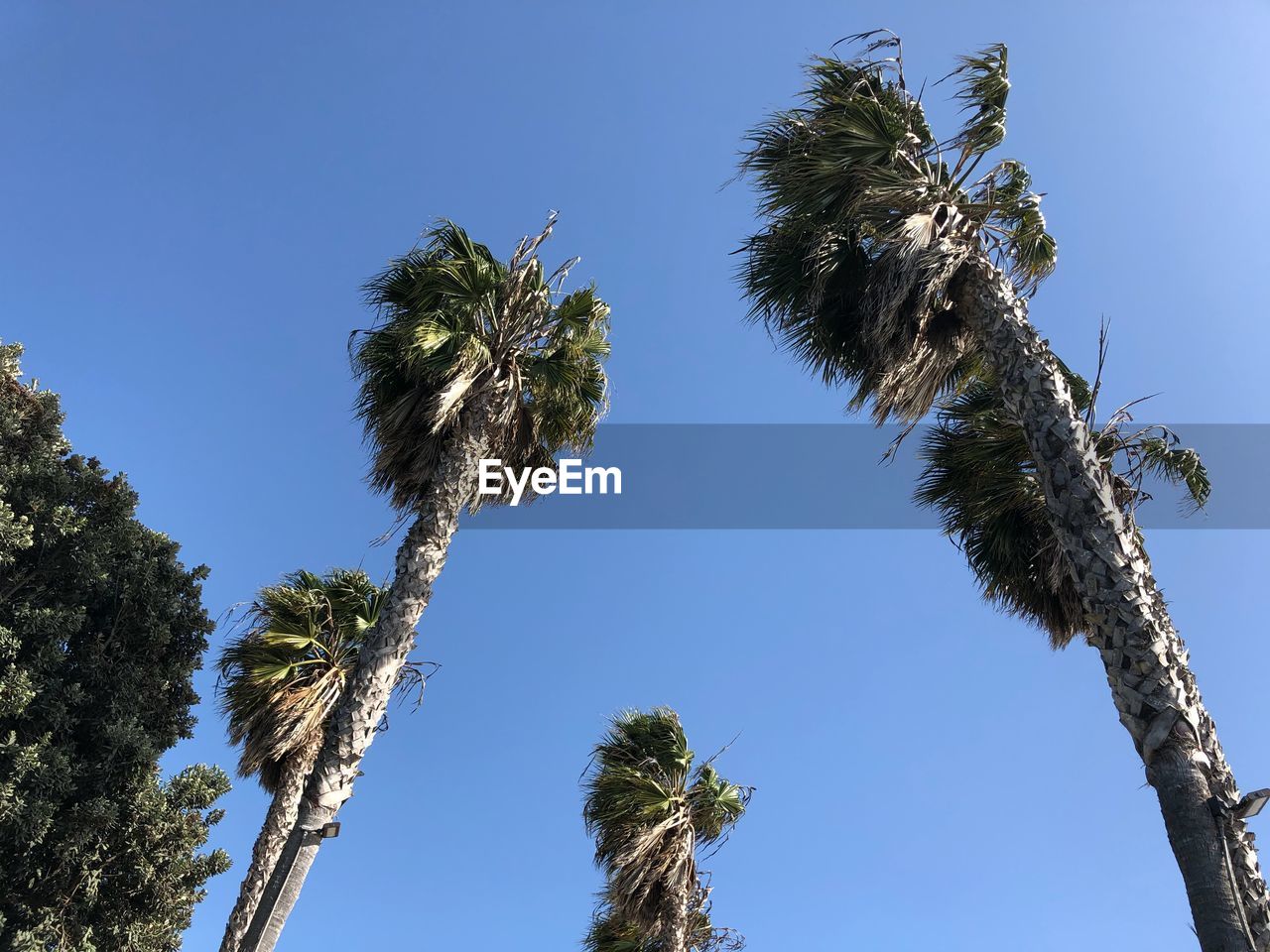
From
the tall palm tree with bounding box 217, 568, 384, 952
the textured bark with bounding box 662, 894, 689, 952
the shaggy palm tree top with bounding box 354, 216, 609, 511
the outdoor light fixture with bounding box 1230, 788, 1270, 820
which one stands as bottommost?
the outdoor light fixture with bounding box 1230, 788, 1270, 820

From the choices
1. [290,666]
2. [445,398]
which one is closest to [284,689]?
[290,666]

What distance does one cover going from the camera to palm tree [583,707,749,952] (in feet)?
37.2

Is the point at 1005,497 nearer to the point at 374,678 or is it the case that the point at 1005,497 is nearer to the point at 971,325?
the point at 971,325

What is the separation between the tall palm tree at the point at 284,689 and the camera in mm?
10398

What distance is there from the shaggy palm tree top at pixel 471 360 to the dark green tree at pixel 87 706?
5277 millimetres

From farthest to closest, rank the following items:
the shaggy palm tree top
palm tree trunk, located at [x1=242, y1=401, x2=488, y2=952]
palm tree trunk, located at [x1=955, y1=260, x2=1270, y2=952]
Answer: the shaggy palm tree top, palm tree trunk, located at [x1=242, y1=401, x2=488, y2=952], palm tree trunk, located at [x1=955, y1=260, x2=1270, y2=952]

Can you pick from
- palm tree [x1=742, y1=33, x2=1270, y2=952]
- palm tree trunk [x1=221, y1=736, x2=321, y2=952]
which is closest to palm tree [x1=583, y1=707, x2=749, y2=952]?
palm tree trunk [x1=221, y1=736, x2=321, y2=952]

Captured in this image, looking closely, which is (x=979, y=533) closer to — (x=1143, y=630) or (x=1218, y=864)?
(x=1143, y=630)

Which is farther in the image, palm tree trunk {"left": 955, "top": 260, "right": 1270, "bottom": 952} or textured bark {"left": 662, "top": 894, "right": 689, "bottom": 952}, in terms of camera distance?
textured bark {"left": 662, "top": 894, "right": 689, "bottom": 952}

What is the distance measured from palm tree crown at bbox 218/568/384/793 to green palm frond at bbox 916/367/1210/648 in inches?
307

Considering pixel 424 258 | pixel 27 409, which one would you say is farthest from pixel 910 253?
pixel 27 409

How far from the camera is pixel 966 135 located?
27.8 feet

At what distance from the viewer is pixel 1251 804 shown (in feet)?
15.8

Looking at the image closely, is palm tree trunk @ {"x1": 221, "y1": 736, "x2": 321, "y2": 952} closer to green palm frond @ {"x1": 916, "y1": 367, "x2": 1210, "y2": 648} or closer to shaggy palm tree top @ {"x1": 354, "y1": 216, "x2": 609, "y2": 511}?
shaggy palm tree top @ {"x1": 354, "y1": 216, "x2": 609, "y2": 511}
